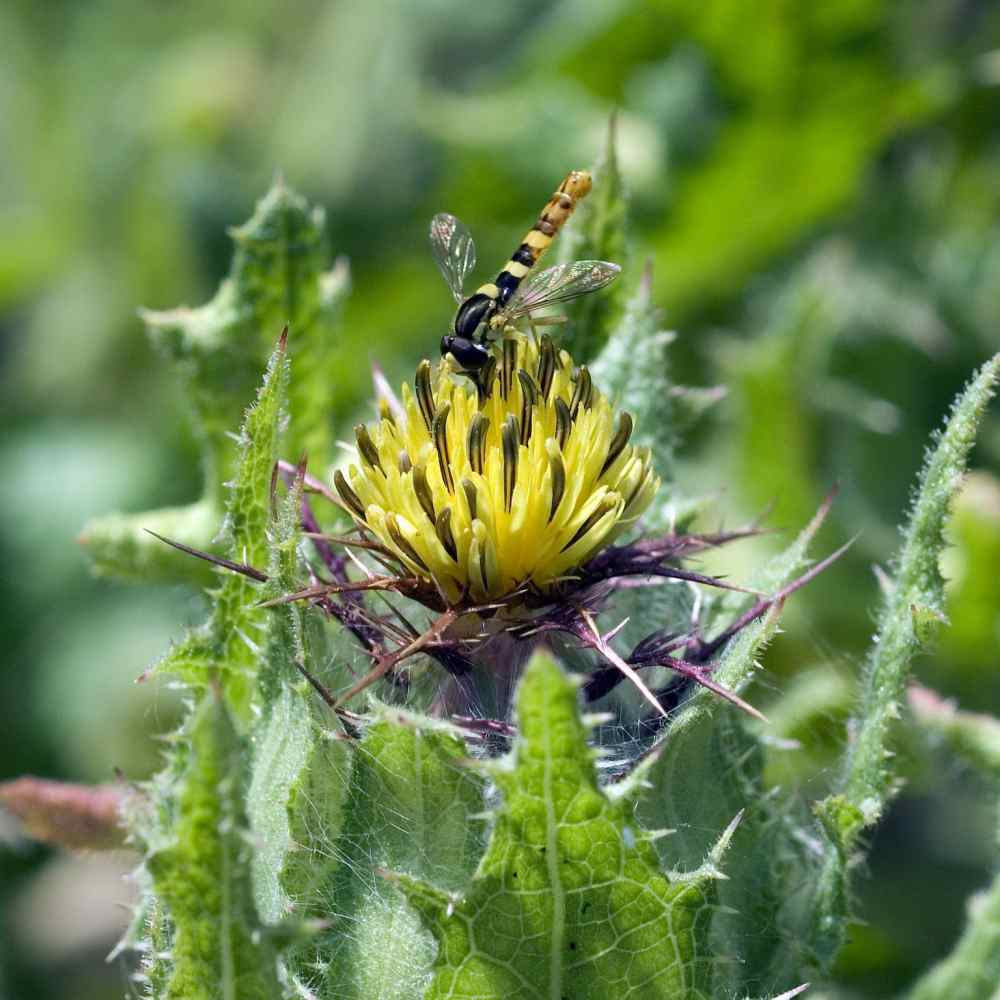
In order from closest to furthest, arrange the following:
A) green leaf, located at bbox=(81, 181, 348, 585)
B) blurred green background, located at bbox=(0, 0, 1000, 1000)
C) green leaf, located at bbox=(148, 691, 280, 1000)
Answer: green leaf, located at bbox=(148, 691, 280, 1000) < green leaf, located at bbox=(81, 181, 348, 585) < blurred green background, located at bbox=(0, 0, 1000, 1000)

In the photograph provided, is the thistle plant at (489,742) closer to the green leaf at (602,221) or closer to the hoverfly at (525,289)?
the hoverfly at (525,289)

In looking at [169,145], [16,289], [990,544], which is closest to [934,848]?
[990,544]

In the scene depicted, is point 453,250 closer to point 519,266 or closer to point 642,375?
point 519,266

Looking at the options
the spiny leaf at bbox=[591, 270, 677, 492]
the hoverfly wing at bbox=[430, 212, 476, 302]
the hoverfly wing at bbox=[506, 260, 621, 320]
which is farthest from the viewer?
the spiny leaf at bbox=[591, 270, 677, 492]

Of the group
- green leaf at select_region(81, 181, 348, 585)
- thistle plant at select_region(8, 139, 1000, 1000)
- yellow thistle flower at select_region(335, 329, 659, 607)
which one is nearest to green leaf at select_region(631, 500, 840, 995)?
thistle plant at select_region(8, 139, 1000, 1000)

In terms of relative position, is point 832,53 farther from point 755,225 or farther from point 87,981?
point 87,981

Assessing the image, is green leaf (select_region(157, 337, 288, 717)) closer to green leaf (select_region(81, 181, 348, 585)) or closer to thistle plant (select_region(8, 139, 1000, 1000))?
thistle plant (select_region(8, 139, 1000, 1000))

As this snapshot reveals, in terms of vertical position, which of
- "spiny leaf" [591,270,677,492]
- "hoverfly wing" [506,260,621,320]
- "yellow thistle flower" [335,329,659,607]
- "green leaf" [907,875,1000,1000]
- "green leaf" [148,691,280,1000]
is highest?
"spiny leaf" [591,270,677,492]

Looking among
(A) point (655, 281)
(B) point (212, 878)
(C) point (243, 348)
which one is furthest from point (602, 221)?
(A) point (655, 281)
